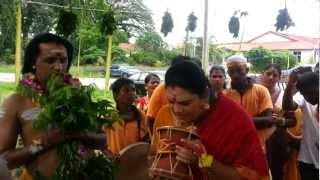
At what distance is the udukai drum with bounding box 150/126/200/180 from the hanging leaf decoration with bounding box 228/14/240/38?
158 inches

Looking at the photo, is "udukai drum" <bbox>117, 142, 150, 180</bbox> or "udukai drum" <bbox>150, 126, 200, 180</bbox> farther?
"udukai drum" <bbox>117, 142, 150, 180</bbox>

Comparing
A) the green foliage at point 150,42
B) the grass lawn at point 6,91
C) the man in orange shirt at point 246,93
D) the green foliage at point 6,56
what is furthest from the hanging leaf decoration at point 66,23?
the green foliage at point 150,42

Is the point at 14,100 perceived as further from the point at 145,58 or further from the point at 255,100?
the point at 145,58

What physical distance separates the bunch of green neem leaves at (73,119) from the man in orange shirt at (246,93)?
7.26 ft

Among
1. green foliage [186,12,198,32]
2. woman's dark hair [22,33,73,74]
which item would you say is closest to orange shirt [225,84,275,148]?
green foliage [186,12,198,32]

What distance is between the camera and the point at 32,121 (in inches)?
92.6

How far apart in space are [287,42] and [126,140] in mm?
32188

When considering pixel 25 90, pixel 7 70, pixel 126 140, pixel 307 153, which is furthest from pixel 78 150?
pixel 7 70

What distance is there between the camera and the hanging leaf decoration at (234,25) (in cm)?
582

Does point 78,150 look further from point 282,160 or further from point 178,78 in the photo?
point 282,160

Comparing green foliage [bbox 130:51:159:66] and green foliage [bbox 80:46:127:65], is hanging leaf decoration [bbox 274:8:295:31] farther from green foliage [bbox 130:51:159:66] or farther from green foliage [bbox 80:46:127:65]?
green foliage [bbox 130:51:159:66]

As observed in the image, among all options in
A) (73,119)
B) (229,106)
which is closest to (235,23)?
(229,106)

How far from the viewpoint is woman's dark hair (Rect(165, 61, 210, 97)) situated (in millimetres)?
1937

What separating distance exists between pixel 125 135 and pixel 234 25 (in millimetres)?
2476
